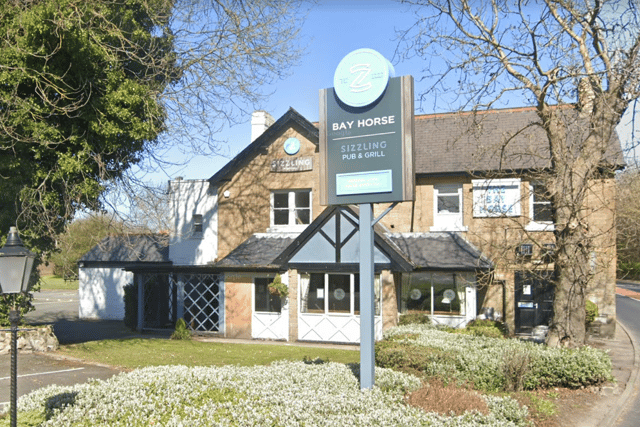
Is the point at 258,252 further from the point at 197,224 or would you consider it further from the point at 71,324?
the point at 71,324

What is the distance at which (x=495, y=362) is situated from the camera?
1152 centimetres

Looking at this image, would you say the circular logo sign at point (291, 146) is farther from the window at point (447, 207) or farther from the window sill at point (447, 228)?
the window sill at point (447, 228)

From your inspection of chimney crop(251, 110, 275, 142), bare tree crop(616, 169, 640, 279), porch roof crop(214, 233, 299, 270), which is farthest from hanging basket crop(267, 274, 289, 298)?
bare tree crop(616, 169, 640, 279)

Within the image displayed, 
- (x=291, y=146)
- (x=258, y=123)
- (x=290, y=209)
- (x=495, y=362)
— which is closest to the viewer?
(x=495, y=362)

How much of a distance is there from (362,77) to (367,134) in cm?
98

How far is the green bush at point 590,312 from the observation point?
20.0 m

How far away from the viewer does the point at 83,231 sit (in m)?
37.8

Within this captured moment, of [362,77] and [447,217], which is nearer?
[362,77]

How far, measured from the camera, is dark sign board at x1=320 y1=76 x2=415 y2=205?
9266 millimetres

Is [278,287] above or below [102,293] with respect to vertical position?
above

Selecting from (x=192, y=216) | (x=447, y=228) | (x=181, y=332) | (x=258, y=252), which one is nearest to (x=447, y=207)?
(x=447, y=228)

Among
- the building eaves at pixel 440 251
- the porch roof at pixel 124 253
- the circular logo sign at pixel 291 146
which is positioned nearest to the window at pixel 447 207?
the building eaves at pixel 440 251

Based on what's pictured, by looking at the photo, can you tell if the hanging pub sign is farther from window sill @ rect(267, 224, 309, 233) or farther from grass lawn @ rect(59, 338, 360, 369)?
window sill @ rect(267, 224, 309, 233)

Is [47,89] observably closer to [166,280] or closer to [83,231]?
[166,280]
